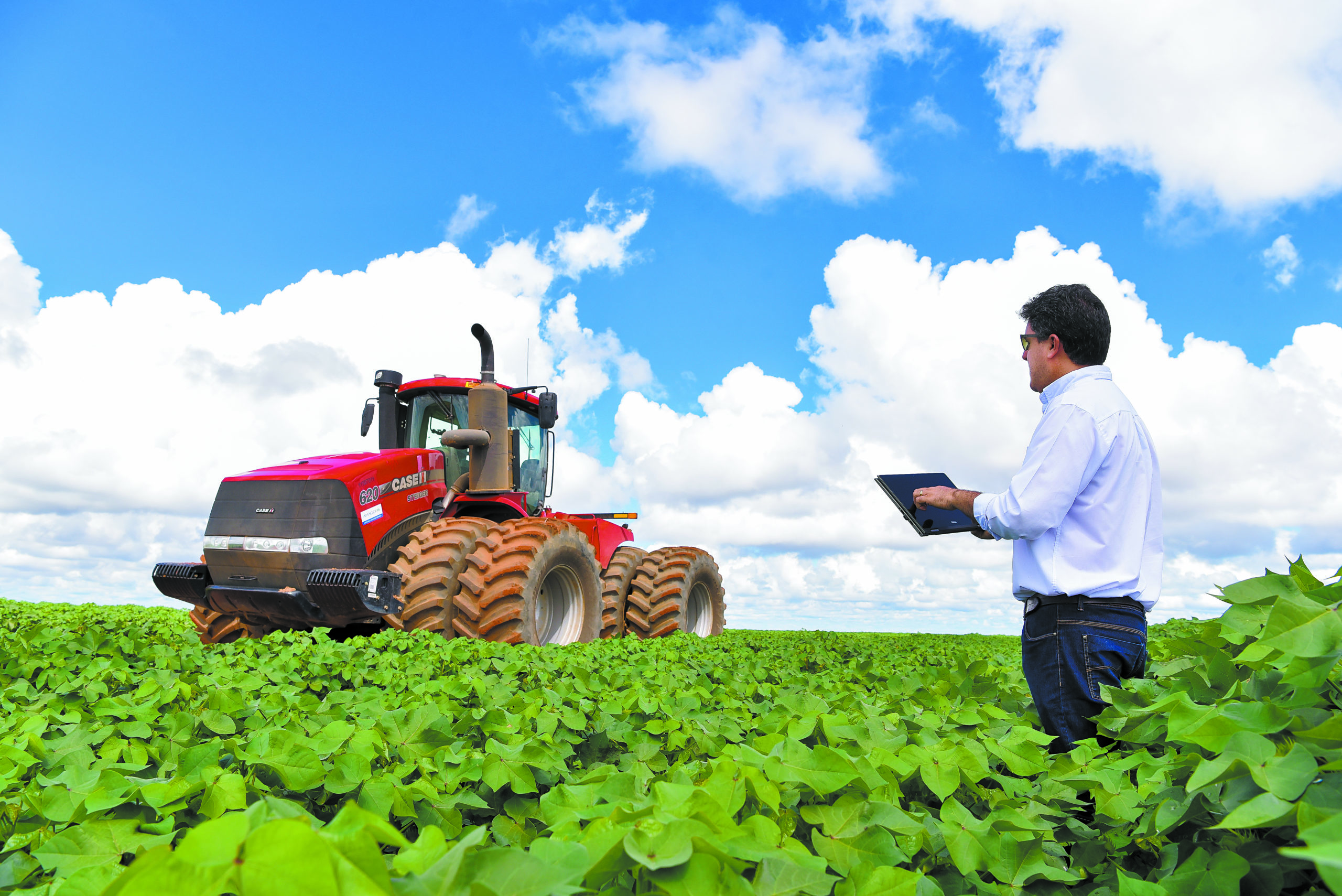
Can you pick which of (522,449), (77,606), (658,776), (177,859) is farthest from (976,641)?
(77,606)

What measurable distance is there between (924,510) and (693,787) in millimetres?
2526

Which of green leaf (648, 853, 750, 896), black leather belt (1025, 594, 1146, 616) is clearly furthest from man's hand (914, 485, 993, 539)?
green leaf (648, 853, 750, 896)

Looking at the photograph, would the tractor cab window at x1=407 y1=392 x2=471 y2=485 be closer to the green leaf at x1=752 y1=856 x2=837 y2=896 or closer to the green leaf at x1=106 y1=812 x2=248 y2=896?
the green leaf at x1=752 y1=856 x2=837 y2=896

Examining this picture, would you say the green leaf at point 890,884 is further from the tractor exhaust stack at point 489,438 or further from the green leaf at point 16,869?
the tractor exhaust stack at point 489,438

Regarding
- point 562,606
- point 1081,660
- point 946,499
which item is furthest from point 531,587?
point 1081,660

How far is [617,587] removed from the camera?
10.4 m

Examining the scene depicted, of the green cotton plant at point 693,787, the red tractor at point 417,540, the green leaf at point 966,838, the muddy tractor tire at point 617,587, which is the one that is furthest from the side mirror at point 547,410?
the green leaf at point 966,838

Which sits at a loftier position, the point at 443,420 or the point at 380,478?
the point at 443,420

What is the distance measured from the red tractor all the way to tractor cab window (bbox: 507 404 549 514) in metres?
0.02

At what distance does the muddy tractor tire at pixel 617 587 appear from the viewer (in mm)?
10164

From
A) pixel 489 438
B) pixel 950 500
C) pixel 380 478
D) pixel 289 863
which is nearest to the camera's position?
pixel 289 863

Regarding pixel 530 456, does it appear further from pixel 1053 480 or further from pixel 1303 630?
pixel 1303 630

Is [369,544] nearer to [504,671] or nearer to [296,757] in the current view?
[504,671]

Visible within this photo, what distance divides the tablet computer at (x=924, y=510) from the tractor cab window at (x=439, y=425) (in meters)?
6.63
